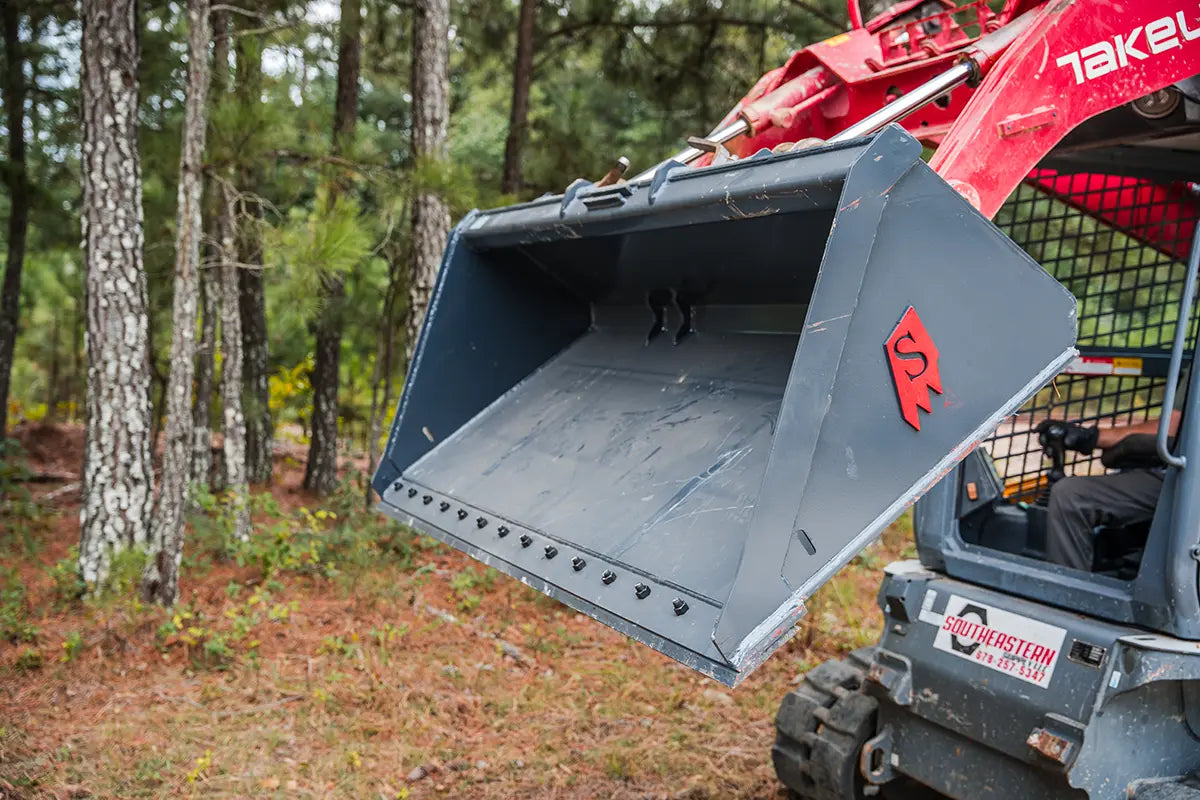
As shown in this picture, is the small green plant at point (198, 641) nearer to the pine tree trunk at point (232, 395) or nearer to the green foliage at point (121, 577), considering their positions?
the green foliage at point (121, 577)

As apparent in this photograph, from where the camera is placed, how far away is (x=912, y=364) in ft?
6.97

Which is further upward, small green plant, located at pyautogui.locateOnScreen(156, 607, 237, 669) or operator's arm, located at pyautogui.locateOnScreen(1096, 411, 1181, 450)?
operator's arm, located at pyautogui.locateOnScreen(1096, 411, 1181, 450)

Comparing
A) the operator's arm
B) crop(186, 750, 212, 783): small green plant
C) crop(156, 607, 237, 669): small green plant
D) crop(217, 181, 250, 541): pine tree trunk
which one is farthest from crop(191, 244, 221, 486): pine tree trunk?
the operator's arm

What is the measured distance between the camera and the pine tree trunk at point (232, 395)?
632 cm

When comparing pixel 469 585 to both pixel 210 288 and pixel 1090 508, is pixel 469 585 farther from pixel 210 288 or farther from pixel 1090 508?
pixel 1090 508

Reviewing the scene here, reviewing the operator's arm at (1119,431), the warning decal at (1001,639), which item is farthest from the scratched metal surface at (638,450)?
the operator's arm at (1119,431)

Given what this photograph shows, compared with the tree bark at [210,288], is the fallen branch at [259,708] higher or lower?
lower

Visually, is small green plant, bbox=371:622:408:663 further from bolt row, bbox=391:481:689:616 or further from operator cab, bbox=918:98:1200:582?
operator cab, bbox=918:98:1200:582

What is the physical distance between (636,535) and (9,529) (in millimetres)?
6418

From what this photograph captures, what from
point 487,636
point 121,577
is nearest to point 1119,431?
point 487,636

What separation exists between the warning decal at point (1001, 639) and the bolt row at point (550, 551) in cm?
117

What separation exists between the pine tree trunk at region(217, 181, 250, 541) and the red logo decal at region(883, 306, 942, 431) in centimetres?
508

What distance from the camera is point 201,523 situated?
647 centimetres

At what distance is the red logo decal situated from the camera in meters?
2.10
